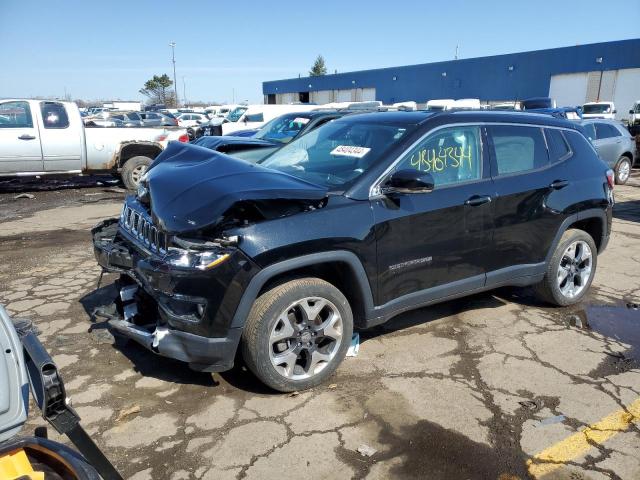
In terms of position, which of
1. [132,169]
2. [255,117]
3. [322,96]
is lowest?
[132,169]

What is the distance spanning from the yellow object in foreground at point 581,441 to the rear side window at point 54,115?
10985mm

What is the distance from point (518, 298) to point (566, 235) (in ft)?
2.84

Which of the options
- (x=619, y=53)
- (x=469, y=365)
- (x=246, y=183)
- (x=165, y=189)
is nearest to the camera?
(x=246, y=183)

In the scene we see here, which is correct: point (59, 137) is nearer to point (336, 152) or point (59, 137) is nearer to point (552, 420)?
point (336, 152)

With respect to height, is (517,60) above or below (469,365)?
above

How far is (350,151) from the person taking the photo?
396cm

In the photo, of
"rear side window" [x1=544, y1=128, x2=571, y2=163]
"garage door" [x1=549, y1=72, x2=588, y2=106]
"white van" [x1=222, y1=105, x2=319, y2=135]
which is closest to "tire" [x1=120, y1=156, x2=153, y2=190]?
"white van" [x1=222, y1=105, x2=319, y2=135]

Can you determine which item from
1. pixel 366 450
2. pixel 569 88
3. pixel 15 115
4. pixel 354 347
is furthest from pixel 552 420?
pixel 569 88

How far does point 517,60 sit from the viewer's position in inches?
1560

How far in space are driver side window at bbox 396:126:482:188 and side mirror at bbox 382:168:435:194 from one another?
0.22 meters

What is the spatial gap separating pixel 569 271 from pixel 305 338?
291 centimetres

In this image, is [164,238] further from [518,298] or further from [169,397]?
[518,298]

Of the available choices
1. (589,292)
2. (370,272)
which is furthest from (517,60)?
(370,272)

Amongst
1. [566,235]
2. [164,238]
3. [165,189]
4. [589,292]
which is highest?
[165,189]
